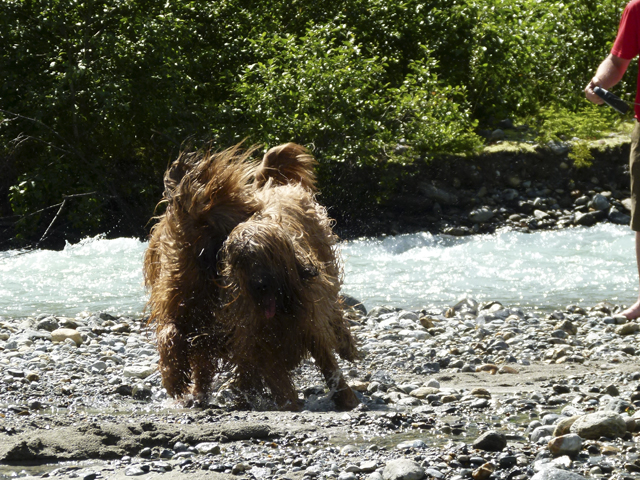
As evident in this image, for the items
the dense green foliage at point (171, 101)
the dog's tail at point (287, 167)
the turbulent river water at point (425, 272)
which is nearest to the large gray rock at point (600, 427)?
the dog's tail at point (287, 167)

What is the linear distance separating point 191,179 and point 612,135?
12.8 metres

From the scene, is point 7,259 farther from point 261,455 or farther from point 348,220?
point 261,455

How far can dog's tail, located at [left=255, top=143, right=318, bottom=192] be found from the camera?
20.2 ft

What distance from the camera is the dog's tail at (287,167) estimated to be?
20.2 feet

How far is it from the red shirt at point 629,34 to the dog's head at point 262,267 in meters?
2.70

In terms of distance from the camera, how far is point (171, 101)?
13.1 metres

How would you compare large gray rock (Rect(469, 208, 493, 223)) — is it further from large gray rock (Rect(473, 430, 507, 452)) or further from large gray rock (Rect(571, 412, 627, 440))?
large gray rock (Rect(473, 430, 507, 452))

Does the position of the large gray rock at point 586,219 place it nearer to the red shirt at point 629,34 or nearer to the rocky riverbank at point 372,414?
the rocky riverbank at point 372,414

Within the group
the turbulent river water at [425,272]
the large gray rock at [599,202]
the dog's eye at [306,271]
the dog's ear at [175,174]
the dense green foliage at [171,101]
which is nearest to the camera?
the dog's eye at [306,271]

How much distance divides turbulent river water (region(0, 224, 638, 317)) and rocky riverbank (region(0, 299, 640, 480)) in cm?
194

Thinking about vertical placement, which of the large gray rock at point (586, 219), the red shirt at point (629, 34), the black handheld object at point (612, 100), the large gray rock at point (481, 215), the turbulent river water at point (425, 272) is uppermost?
the red shirt at point (629, 34)

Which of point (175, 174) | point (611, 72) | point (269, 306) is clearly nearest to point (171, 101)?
point (175, 174)

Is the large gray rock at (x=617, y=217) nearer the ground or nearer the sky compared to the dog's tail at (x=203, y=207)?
nearer the ground

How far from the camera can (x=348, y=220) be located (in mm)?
13555
